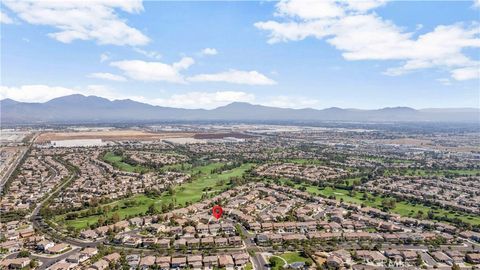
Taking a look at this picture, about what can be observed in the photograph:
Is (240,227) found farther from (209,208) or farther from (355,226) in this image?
(355,226)

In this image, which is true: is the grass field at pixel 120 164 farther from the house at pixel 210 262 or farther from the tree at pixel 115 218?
the house at pixel 210 262

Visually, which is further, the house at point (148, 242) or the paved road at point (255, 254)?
the house at point (148, 242)

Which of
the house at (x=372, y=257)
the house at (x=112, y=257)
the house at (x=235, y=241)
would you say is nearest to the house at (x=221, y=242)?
the house at (x=235, y=241)

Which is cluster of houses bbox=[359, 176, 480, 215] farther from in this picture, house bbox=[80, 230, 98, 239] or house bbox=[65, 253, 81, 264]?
house bbox=[65, 253, 81, 264]

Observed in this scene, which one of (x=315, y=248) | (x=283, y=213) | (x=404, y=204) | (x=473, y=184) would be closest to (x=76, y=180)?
(x=283, y=213)

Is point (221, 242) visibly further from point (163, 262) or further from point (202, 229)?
point (163, 262)

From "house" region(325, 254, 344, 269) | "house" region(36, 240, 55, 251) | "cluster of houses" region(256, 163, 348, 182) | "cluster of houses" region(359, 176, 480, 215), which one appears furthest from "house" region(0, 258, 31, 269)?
"cluster of houses" region(359, 176, 480, 215)

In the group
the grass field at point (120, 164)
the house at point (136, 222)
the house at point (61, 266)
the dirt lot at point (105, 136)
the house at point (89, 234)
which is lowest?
the house at point (61, 266)
